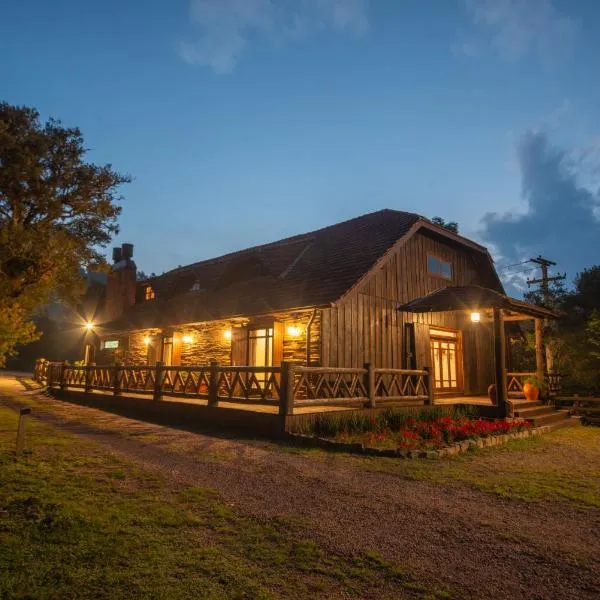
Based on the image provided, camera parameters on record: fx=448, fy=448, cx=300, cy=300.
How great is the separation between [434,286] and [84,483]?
14.3 metres

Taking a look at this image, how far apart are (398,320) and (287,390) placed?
708cm

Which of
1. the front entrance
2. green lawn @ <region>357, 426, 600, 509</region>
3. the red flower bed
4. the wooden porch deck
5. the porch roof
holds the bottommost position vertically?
green lawn @ <region>357, 426, 600, 509</region>

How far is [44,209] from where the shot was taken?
16.7m

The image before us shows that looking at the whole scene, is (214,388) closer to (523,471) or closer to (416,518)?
(523,471)

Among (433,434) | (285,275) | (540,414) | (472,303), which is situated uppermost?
(285,275)

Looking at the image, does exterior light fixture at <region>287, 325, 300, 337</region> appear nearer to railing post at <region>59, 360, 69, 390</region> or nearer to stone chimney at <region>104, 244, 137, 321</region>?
railing post at <region>59, 360, 69, 390</region>

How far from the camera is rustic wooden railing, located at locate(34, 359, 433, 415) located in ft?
32.5

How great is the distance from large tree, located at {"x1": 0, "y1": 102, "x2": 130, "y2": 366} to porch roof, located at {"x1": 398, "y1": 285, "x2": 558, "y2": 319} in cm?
1167

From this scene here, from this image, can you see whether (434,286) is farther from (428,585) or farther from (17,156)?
(17,156)

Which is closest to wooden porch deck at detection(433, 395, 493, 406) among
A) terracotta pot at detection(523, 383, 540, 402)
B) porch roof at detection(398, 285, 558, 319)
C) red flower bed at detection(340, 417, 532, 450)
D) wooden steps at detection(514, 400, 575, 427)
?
wooden steps at detection(514, 400, 575, 427)

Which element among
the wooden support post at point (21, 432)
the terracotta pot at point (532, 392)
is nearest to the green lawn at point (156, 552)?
the wooden support post at point (21, 432)

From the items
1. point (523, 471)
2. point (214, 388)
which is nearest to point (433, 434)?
point (523, 471)

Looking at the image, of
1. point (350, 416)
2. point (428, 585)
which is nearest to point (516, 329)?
point (350, 416)

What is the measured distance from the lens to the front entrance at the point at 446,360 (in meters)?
16.6
